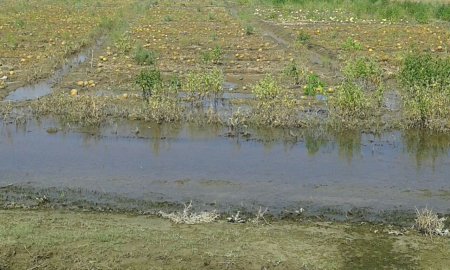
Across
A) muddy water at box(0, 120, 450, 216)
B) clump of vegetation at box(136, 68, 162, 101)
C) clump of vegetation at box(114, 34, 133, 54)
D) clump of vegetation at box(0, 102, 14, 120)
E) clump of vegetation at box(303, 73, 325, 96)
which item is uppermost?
clump of vegetation at box(114, 34, 133, 54)

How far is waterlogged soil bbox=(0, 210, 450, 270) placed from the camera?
601 centimetres

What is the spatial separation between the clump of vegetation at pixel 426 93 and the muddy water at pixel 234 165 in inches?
15.3

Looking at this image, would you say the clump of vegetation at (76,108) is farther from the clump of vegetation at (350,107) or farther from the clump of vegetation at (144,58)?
the clump of vegetation at (350,107)

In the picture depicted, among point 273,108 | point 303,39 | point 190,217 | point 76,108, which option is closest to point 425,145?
point 273,108

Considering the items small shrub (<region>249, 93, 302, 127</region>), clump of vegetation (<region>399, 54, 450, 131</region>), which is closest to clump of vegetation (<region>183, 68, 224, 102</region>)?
small shrub (<region>249, 93, 302, 127</region>)

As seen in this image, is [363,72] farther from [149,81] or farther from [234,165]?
[234,165]

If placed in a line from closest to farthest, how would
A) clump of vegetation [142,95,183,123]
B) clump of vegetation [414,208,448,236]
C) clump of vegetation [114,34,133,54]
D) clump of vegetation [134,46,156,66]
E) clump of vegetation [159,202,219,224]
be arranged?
clump of vegetation [414,208,448,236]
clump of vegetation [159,202,219,224]
clump of vegetation [142,95,183,123]
clump of vegetation [134,46,156,66]
clump of vegetation [114,34,133,54]

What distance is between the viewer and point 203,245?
6.34 metres

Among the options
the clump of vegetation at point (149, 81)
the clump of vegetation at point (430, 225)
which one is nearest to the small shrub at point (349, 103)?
the clump of vegetation at point (149, 81)

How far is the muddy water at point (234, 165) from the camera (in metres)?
8.36

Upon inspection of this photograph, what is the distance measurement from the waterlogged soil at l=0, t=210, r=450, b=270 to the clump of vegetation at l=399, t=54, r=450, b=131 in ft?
15.0

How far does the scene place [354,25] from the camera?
26859mm

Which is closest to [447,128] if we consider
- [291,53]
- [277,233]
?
[277,233]

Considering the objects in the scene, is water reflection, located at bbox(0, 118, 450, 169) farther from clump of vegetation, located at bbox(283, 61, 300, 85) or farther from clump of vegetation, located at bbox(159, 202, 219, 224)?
clump of vegetation, located at bbox(283, 61, 300, 85)
